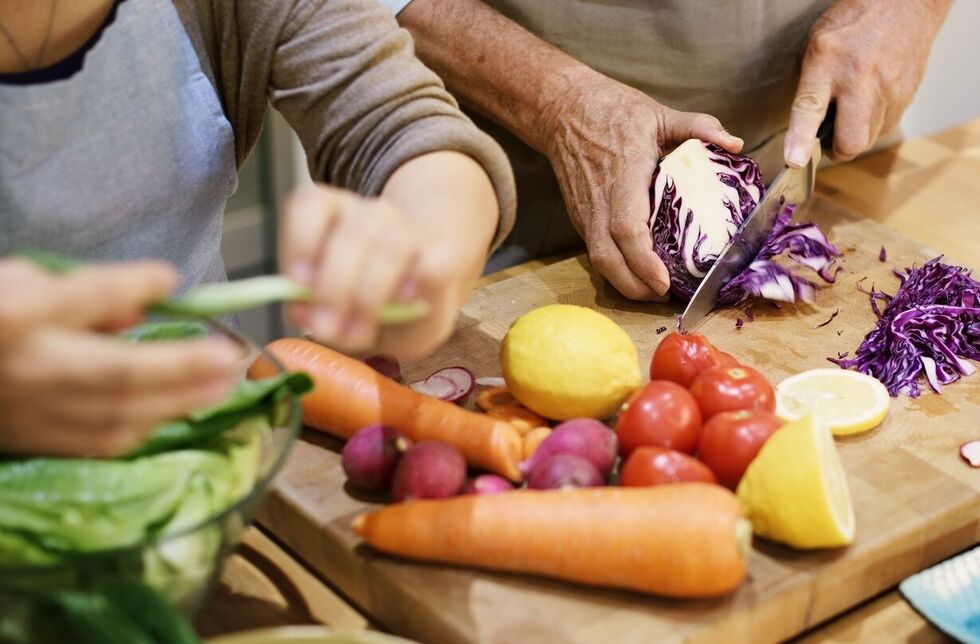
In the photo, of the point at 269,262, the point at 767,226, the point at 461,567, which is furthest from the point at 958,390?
the point at 269,262

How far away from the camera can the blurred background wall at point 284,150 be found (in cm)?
316

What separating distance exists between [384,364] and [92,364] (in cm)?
73

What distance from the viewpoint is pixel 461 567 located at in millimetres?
1195

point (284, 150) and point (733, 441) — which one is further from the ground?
point (733, 441)

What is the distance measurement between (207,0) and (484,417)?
0.63 metres

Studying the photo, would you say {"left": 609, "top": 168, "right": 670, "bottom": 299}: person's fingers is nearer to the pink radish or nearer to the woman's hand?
the pink radish

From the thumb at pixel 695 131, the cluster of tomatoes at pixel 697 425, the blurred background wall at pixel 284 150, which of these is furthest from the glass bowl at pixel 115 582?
the blurred background wall at pixel 284 150

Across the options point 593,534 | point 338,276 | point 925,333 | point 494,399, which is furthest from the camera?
point 925,333

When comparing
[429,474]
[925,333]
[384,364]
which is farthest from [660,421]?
[925,333]

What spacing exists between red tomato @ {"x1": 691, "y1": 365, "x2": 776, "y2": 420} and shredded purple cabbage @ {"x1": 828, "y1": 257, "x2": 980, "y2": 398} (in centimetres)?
31

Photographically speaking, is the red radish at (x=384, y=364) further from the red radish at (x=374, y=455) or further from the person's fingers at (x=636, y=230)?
the person's fingers at (x=636, y=230)

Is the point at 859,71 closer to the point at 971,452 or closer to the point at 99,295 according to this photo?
the point at 971,452

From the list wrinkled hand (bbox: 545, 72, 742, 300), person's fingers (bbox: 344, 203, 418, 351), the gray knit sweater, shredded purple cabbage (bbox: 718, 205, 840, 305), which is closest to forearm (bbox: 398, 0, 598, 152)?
wrinkled hand (bbox: 545, 72, 742, 300)

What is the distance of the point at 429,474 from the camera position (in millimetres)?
1226
